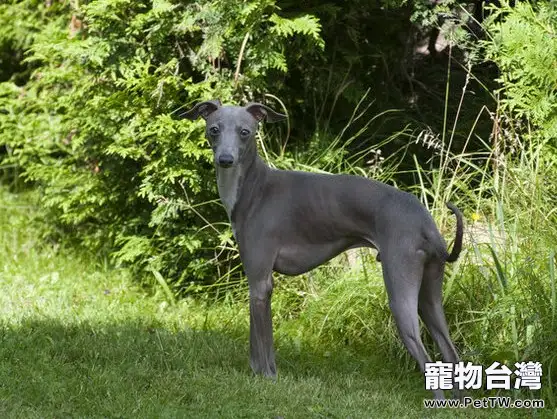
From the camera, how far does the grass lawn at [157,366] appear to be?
4883mm

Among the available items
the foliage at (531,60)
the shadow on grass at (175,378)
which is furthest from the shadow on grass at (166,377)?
the foliage at (531,60)

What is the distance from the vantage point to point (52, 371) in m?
5.36

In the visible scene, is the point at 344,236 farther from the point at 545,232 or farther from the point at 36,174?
the point at 36,174

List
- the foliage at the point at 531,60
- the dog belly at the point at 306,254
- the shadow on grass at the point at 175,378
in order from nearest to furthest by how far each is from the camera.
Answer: the shadow on grass at the point at 175,378 → the dog belly at the point at 306,254 → the foliage at the point at 531,60

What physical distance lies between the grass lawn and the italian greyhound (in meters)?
0.32

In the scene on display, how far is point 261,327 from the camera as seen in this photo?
533 centimetres

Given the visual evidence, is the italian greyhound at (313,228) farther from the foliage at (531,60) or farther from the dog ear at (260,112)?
the foliage at (531,60)

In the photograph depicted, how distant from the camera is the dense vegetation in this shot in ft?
19.7

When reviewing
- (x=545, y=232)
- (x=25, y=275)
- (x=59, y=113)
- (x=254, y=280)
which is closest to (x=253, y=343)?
(x=254, y=280)

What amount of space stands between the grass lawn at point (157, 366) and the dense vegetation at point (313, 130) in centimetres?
31

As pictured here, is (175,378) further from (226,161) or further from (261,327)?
(226,161)

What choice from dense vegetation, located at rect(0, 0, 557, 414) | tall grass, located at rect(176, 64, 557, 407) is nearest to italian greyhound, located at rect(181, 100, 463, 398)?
tall grass, located at rect(176, 64, 557, 407)

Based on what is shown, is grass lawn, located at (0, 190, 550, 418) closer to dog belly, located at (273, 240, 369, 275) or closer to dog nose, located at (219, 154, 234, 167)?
dog belly, located at (273, 240, 369, 275)

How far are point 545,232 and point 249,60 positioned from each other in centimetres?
255
